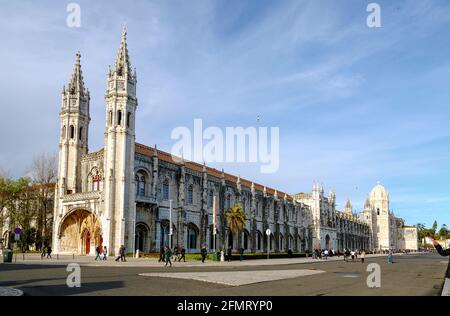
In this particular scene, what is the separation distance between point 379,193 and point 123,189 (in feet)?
432

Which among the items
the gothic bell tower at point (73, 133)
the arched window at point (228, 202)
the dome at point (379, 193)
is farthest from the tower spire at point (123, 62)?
the dome at point (379, 193)

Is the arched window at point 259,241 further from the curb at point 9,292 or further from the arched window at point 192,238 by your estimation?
the curb at point 9,292

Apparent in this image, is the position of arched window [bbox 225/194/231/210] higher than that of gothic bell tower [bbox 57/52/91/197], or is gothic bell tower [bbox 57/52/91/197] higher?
gothic bell tower [bbox 57/52/91/197]

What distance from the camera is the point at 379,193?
16300cm

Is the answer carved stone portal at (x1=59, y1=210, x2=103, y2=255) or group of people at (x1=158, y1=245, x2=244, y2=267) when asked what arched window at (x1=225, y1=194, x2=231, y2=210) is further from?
carved stone portal at (x1=59, y1=210, x2=103, y2=255)

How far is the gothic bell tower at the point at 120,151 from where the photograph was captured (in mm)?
47844

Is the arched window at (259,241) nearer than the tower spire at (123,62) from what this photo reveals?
No

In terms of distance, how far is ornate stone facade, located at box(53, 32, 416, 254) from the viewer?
1924 inches

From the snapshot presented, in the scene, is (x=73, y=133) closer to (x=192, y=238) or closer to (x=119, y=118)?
(x=119, y=118)

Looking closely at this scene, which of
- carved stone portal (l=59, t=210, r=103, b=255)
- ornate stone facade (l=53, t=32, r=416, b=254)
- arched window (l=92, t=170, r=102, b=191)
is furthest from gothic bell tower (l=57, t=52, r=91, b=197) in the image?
carved stone portal (l=59, t=210, r=103, b=255)
